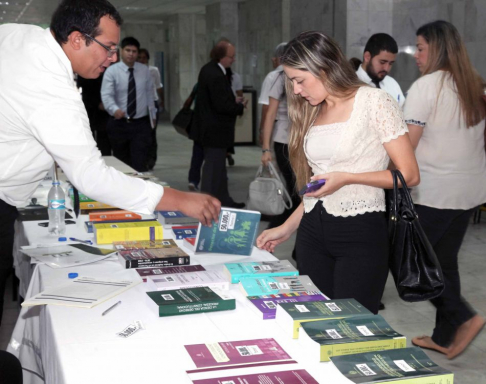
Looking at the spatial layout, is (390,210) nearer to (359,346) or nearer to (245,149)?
(359,346)

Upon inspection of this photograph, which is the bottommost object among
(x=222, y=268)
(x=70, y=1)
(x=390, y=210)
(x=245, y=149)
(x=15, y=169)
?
(x=245, y=149)

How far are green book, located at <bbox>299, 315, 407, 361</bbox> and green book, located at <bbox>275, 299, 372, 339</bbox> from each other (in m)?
0.04

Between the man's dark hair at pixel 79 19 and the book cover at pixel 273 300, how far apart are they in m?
1.05

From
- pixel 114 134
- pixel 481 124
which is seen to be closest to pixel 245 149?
pixel 114 134

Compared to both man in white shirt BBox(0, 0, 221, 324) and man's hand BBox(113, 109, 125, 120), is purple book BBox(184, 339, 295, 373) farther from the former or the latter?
man's hand BBox(113, 109, 125, 120)

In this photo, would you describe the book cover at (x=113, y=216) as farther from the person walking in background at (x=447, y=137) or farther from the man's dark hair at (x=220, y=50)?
the man's dark hair at (x=220, y=50)

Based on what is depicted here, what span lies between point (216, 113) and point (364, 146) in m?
4.22

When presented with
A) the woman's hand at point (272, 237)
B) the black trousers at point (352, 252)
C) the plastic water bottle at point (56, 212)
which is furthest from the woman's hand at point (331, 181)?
the plastic water bottle at point (56, 212)

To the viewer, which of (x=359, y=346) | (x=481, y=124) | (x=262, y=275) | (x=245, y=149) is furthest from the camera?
(x=245, y=149)

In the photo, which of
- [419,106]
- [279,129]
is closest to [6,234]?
[419,106]

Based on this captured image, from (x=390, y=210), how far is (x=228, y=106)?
4.16 meters

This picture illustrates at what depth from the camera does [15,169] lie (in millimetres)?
2281

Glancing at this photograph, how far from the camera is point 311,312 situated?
1790 mm

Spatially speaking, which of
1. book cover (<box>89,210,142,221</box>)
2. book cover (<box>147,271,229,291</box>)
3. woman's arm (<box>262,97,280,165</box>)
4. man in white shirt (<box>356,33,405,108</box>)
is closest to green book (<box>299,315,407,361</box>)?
book cover (<box>147,271,229,291</box>)
